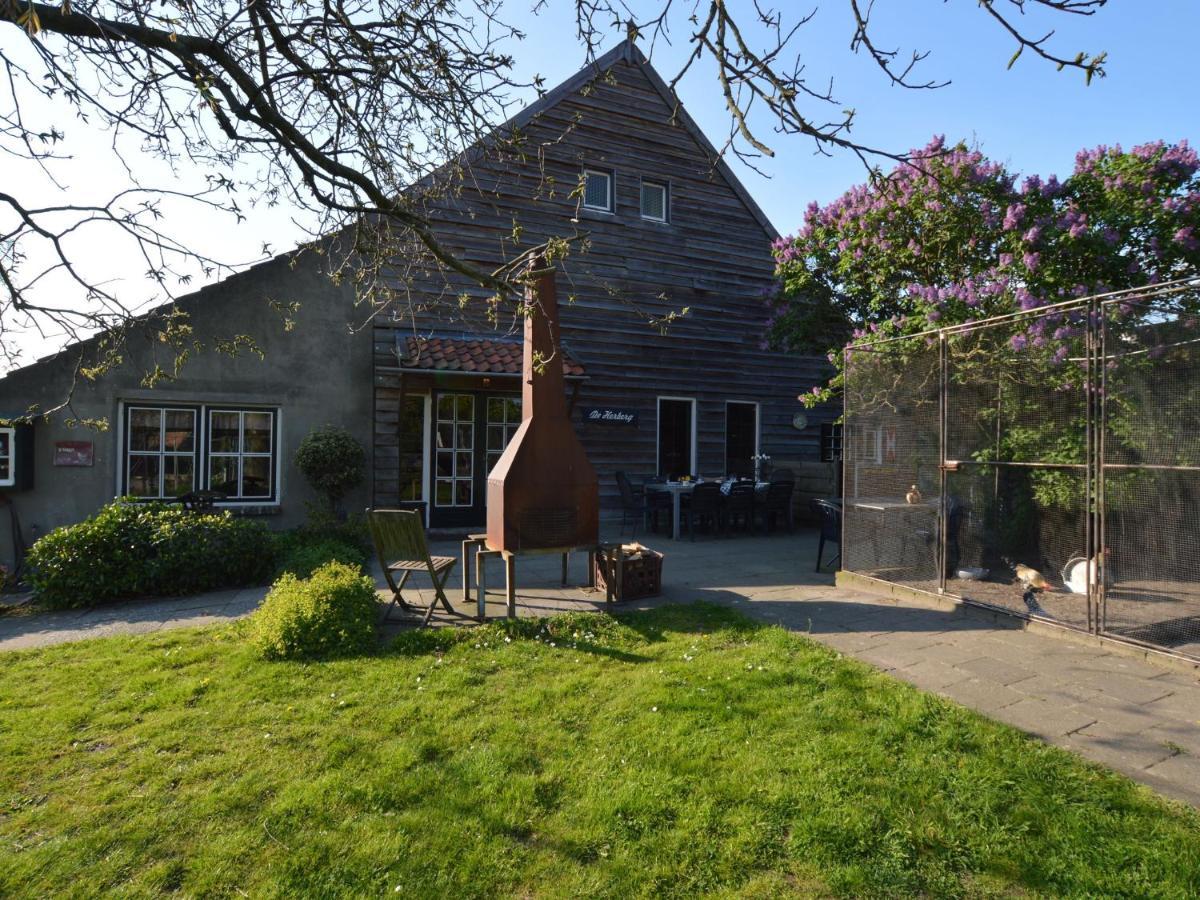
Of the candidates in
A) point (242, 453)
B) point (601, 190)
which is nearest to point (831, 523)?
point (601, 190)

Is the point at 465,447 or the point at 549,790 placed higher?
the point at 465,447

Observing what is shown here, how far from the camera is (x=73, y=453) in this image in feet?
29.2

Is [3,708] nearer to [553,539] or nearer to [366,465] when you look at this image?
[553,539]

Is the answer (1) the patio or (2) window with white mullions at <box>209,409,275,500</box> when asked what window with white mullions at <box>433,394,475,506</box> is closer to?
(2) window with white mullions at <box>209,409,275,500</box>

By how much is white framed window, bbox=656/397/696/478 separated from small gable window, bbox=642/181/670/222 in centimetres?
375

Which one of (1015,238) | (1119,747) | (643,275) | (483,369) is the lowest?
(1119,747)

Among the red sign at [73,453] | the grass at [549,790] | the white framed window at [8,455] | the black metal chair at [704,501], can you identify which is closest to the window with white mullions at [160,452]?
the red sign at [73,453]

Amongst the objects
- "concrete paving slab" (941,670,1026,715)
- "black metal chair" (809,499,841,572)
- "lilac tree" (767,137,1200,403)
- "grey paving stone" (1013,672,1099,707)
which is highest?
"lilac tree" (767,137,1200,403)

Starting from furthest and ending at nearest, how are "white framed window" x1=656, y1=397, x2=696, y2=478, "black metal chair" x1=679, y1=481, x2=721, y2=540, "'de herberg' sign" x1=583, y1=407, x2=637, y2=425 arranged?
"white framed window" x1=656, y1=397, x2=696, y2=478, "'de herberg' sign" x1=583, y1=407, x2=637, y2=425, "black metal chair" x1=679, y1=481, x2=721, y2=540

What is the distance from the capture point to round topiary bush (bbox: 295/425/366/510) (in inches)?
376

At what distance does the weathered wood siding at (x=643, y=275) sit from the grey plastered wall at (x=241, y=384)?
98 centimetres

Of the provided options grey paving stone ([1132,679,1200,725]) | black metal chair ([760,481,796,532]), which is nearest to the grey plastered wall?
black metal chair ([760,481,796,532])

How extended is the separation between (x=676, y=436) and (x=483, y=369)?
15.1 feet

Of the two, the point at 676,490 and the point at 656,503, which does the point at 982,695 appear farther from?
the point at 656,503
